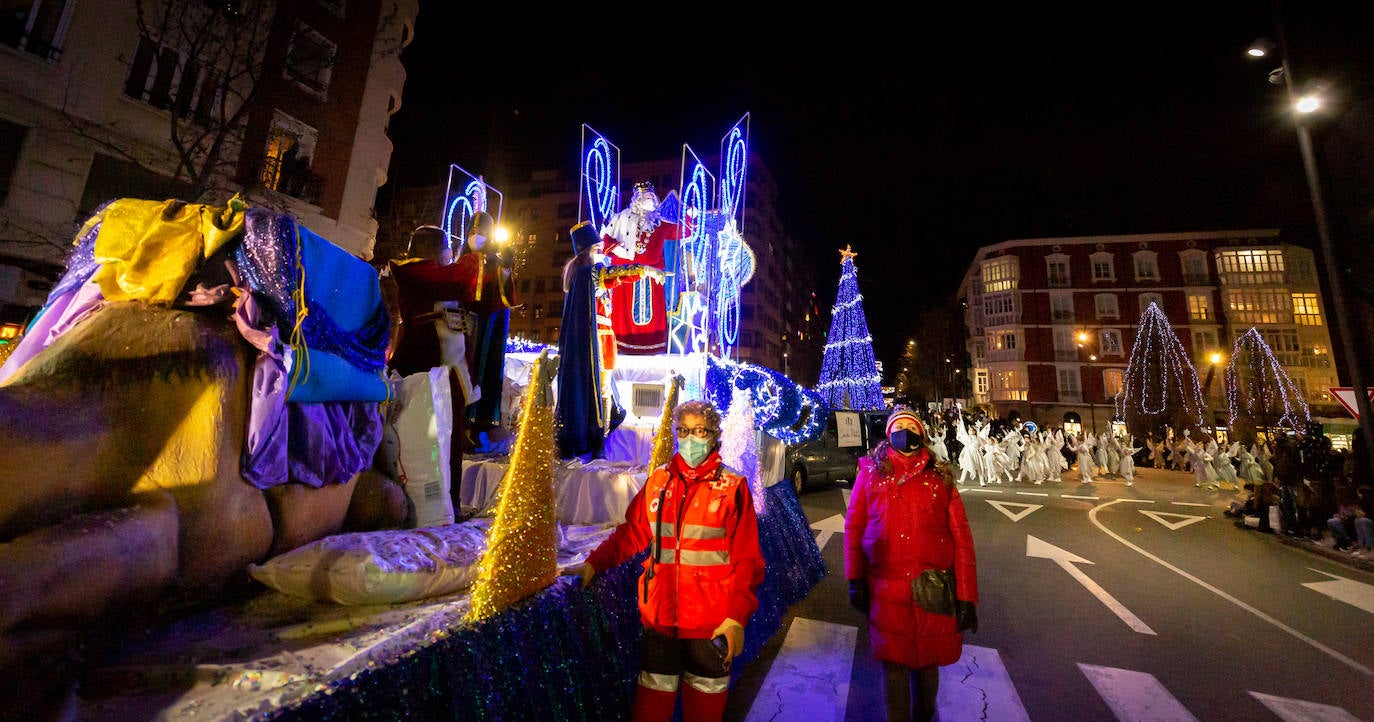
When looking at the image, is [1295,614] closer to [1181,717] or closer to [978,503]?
[1181,717]

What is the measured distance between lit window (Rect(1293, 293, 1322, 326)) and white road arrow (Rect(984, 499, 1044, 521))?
45.6 meters

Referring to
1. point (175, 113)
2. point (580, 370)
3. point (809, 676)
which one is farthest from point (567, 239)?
point (809, 676)

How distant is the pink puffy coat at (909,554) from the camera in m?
2.74

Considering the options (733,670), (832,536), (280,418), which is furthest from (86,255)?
(832,536)

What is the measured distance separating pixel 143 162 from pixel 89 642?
1536 centimetres

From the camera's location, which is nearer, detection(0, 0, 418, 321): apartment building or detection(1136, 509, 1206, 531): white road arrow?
detection(0, 0, 418, 321): apartment building

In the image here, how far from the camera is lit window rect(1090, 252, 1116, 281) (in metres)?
40.8

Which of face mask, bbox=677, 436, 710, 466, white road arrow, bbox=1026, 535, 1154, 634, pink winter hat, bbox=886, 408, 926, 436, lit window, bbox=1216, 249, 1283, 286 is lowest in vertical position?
white road arrow, bbox=1026, 535, 1154, 634

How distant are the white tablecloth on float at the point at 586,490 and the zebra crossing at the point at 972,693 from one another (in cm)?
175

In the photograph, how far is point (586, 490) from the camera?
4246 mm

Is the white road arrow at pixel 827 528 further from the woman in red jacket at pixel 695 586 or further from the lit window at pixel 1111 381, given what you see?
the lit window at pixel 1111 381

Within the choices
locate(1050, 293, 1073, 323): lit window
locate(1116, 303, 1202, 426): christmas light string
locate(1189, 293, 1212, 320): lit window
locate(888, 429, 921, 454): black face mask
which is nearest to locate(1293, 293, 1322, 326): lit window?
locate(1189, 293, 1212, 320): lit window

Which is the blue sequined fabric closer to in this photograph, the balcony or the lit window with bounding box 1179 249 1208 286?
the balcony

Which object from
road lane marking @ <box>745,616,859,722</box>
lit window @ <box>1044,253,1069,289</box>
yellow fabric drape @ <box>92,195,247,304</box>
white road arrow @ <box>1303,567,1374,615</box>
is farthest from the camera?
lit window @ <box>1044,253,1069,289</box>
